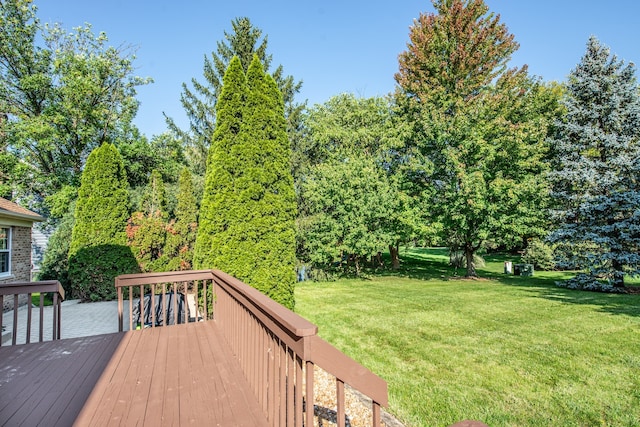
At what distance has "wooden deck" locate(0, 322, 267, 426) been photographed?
80.4 inches

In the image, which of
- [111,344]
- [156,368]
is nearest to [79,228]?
[111,344]

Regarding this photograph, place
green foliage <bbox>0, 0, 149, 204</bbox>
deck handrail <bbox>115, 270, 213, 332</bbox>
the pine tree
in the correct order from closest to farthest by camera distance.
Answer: deck handrail <bbox>115, 270, 213, 332</bbox>
the pine tree
green foliage <bbox>0, 0, 149, 204</bbox>

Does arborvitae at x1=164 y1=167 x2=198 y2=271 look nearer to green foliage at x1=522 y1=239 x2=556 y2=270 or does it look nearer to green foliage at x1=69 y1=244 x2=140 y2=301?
green foliage at x1=69 y1=244 x2=140 y2=301

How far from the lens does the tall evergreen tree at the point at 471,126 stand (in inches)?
487

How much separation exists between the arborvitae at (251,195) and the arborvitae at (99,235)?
18.7 feet

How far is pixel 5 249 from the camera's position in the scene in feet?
30.1

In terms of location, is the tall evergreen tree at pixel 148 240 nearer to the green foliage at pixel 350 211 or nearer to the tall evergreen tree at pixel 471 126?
the green foliage at pixel 350 211

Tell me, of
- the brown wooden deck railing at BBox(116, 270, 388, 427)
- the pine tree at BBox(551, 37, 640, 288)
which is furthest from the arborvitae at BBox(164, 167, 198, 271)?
the pine tree at BBox(551, 37, 640, 288)

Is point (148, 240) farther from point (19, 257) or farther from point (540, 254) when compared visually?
point (540, 254)

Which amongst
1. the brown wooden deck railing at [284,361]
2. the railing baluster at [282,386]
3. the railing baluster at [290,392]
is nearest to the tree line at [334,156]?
the brown wooden deck railing at [284,361]

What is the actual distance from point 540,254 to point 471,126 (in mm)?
8402

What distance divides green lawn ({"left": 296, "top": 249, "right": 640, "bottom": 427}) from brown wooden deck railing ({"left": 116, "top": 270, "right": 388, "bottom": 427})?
161cm

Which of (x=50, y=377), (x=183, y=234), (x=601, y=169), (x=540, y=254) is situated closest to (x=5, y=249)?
(x=183, y=234)

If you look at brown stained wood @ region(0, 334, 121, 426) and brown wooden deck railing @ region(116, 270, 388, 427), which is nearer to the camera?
brown wooden deck railing @ region(116, 270, 388, 427)
